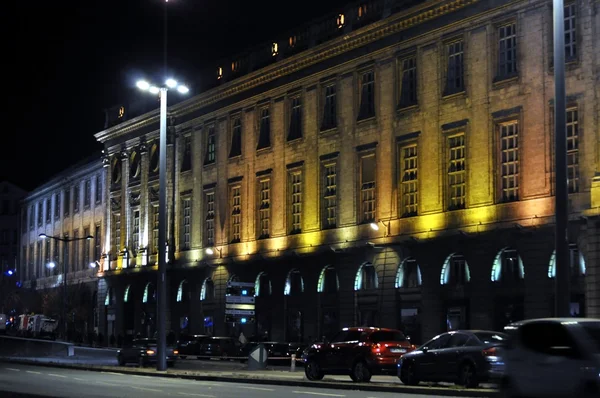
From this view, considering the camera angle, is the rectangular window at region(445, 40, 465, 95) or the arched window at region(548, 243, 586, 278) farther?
the rectangular window at region(445, 40, 465, 95)

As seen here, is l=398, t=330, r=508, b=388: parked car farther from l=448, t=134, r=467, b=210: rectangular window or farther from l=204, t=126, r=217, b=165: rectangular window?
l=204, t=126, r=217, b=165: rectangular window

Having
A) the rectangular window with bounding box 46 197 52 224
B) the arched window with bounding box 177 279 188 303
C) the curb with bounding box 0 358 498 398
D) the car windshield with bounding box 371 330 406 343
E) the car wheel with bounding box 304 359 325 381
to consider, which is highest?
the rectangular window with bounding box 46 197 52 224

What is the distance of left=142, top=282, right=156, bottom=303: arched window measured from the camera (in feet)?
267

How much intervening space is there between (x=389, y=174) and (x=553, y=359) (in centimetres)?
3789

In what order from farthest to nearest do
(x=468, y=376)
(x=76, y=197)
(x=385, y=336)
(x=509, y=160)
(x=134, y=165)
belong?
(x=76, y=197) < (x=134, y=165) < (x=509, y=160) < (x=385, y=336) < (x=468, y=376)

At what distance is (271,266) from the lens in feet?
217

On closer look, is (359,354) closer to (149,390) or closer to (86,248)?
(149,390)

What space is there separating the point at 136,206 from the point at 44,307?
2421 centimetres

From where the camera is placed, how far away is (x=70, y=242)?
10238 cm

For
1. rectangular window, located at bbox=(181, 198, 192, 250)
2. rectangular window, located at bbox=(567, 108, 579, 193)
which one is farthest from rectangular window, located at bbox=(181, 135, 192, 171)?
rectangular window, located at bbox=(567, 108, 579, 193)

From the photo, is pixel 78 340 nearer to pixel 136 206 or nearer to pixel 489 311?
pixel 136 206

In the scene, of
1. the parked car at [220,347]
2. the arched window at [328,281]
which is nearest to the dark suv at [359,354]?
the arched window at [328,281]

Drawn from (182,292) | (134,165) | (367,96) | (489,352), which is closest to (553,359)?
(489,352)

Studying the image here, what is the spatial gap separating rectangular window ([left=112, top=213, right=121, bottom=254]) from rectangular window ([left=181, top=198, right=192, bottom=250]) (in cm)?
1235
